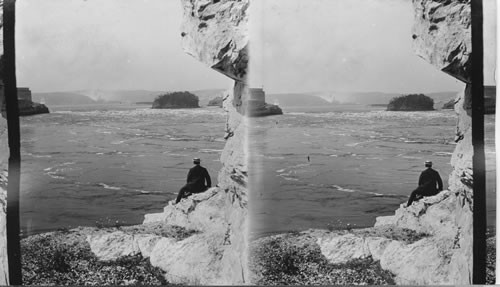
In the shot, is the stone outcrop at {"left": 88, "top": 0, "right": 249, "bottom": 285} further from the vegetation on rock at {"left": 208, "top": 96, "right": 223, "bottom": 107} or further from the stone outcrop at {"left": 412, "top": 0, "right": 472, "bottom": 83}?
the stone outcrop at {"left": 412, "top": 0, "right": 472, "bottom": 83}

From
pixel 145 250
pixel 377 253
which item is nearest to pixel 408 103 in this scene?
pixel 377 253

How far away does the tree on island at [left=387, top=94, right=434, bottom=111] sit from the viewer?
9.86 ft

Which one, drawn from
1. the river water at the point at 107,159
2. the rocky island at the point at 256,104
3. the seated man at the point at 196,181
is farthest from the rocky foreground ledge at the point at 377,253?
the rocky island at the point at 256,104

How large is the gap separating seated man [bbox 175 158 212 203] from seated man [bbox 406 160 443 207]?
107 cm

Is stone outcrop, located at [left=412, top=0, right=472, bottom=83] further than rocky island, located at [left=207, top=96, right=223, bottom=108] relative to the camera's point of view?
No

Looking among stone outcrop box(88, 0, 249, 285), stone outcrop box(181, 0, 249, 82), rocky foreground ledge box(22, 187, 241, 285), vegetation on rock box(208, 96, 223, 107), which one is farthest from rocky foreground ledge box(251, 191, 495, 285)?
stone outcrop box(181, 0, 249, 82)

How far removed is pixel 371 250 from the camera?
2.97 meters

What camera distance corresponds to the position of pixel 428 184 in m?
2.99

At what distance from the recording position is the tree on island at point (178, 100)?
3.04 metres

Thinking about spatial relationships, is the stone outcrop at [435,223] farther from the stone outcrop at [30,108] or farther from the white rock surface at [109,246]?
the stone outcrop at [30,108]

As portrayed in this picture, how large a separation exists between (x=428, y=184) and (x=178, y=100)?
1383 mm

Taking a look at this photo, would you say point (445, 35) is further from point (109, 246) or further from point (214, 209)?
point (109, 246)

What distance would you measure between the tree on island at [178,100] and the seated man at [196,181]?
0.30 m

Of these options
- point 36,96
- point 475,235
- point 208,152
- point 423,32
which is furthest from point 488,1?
point 36,96
